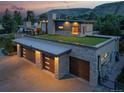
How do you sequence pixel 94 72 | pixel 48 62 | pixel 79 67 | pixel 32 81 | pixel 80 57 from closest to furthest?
pixel 94 72 → pixel 80 57 → pixel 32 81 → pixel 79 67 → pixel 48 62

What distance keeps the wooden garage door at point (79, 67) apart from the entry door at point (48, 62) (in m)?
1.95

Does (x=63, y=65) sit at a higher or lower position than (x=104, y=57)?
lower

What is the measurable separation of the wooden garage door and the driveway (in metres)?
0.52

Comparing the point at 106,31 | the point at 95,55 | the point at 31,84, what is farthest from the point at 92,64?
the point at 106,31

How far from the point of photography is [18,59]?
21922 millimetres

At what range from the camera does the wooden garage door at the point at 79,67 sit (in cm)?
1412

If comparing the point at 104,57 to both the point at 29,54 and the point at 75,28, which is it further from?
the point at 75,28

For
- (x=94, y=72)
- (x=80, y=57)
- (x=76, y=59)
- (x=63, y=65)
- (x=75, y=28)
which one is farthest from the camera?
(x=75, y=28)

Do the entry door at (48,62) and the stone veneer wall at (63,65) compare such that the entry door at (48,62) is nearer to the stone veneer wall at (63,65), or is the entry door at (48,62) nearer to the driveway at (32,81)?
the driveway at (32,81)

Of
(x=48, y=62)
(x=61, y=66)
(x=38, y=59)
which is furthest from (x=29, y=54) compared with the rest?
(x=61, y=66)

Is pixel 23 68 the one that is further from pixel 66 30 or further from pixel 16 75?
pixel 66 30

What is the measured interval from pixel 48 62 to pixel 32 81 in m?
3.06

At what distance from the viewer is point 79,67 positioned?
14.8 metres

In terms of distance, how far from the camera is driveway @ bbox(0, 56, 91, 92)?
12.9 m
